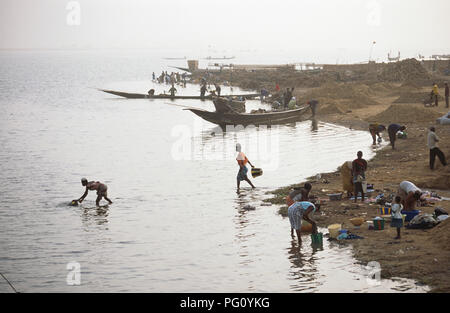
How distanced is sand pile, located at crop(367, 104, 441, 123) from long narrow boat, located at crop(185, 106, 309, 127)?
6441mm

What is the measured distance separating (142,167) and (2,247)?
11.6m

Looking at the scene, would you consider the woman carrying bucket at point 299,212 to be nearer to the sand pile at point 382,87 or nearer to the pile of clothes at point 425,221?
the pile of clothes at point 425,221

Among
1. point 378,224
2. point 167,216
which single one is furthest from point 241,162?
point 378,224

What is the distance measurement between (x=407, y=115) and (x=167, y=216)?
754 inches

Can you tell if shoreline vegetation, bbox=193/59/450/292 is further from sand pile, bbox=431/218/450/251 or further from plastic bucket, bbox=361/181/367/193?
plastic bucket, bbox=361/181/367/193

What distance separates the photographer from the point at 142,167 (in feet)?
89.5

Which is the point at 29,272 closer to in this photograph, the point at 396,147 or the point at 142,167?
the point at 142,167

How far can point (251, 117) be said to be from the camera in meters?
37.4

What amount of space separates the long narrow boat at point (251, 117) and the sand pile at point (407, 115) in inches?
254

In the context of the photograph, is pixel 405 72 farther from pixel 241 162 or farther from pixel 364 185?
pixel 364 185

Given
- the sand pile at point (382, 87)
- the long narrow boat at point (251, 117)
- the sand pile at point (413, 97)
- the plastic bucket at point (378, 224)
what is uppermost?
the sand pile at point (382, 87)

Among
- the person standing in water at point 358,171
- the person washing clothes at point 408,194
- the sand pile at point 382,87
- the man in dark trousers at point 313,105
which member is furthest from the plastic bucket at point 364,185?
the sand pile at point 382,87

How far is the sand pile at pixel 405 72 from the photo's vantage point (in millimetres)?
57094

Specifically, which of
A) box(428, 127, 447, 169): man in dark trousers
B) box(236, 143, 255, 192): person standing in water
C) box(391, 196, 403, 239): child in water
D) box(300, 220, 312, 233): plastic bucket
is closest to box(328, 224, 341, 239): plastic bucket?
box(300, 220, 312, 233): plastic bucket
